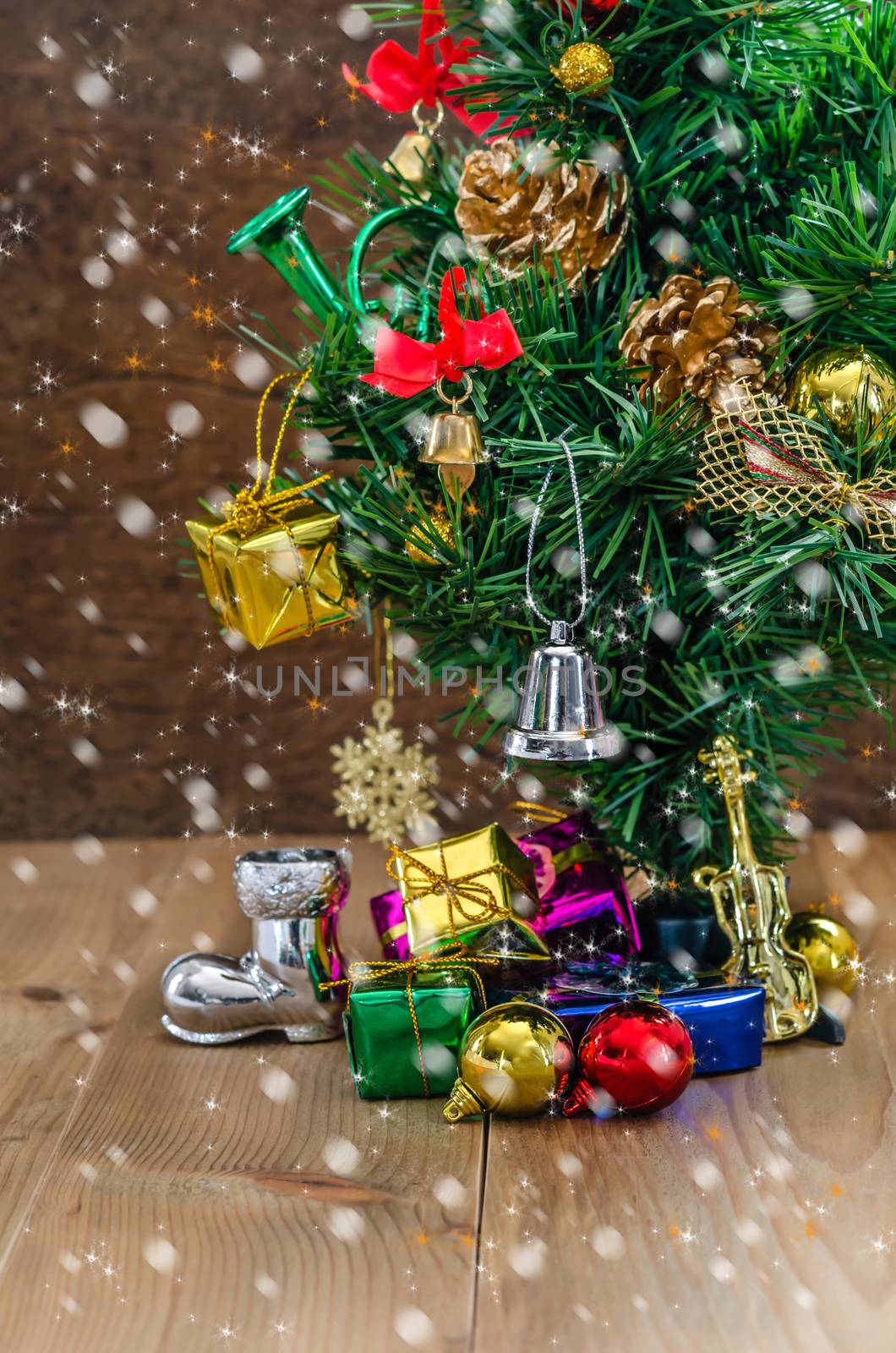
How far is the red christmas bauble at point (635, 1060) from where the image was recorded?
723mm

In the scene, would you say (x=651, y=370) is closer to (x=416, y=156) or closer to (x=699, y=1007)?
(x=416, y=156)

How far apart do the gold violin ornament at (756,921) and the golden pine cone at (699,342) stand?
0.23 metres

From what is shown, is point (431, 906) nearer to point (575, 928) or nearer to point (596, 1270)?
point (575, 928)

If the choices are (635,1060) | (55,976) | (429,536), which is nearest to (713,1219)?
(635,1060)

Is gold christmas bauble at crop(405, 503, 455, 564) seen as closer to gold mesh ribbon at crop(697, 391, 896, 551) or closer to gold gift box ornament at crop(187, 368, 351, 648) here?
gold gift box ornament at crop(187, 368, 351, 648)

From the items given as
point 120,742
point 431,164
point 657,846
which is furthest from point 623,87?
point 120,742

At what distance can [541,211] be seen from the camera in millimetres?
812

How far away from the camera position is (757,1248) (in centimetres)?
62

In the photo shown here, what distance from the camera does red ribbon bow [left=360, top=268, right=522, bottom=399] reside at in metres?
0.75

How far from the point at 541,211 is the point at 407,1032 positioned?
1.73ft

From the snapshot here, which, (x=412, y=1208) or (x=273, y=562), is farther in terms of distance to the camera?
(x=273, y=562)

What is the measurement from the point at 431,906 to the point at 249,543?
27 centimetres

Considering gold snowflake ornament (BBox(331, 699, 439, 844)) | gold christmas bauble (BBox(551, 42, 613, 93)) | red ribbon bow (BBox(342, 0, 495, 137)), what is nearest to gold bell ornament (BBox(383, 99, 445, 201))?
red ribbon bow (BBox(342, 0, 495, 137))

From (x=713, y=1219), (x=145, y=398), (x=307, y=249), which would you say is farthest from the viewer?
(x=145, y=398)
